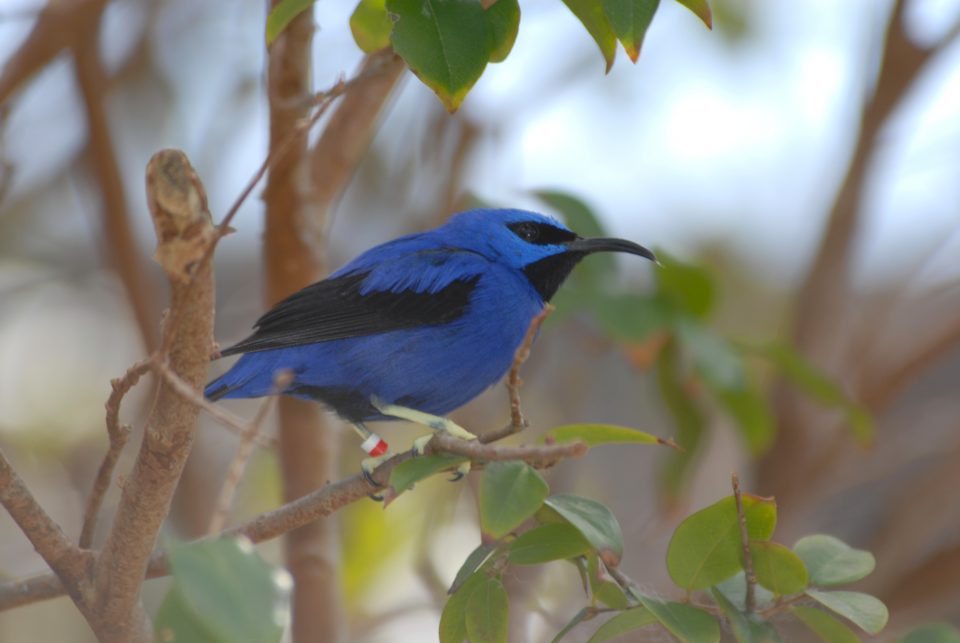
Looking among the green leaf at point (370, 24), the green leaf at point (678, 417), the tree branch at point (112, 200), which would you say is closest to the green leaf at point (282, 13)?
the green leaf at point (370, 24)

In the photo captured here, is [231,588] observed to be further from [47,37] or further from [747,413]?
[47,37]

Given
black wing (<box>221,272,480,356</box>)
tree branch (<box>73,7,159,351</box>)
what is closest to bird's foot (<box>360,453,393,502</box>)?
black wing (<box>221,272,480,356</box>)

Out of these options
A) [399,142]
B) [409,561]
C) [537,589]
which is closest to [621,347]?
[537,589]

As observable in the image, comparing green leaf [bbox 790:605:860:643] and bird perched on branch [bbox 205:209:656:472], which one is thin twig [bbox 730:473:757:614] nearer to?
green leaf [bbox 790:605:860:643]

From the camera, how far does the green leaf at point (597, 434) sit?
7.63 feet

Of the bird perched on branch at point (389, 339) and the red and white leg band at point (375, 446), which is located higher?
the bird perched on branch at point (389, 339)

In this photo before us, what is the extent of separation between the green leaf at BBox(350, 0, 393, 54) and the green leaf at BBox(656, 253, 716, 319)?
1.80m

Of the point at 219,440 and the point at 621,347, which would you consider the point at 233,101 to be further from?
the point at 621,347

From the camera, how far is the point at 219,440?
6.79 meters

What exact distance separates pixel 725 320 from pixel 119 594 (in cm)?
596

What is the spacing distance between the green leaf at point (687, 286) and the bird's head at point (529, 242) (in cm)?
32

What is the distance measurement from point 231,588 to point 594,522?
2.64ft

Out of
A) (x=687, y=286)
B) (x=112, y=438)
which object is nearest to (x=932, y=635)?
(x=112, y=438)

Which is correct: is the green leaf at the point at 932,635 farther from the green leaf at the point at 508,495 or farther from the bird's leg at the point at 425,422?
the bird's leg at the point at 425,422
